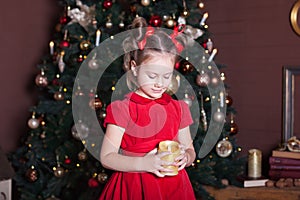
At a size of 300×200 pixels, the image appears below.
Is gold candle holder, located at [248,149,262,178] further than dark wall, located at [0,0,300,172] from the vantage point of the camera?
No

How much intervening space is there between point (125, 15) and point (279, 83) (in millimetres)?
1188

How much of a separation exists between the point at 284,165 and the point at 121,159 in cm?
180

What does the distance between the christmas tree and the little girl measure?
36.7 inches

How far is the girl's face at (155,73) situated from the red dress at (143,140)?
0.08m

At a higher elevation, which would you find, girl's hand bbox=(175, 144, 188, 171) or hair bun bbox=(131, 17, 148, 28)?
hair bun bbox=(131, 17, 148, 28)

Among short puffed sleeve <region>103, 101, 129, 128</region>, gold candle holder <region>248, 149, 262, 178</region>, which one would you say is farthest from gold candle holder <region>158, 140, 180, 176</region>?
gold candle holder <region>248, 149, 262, 178</region>

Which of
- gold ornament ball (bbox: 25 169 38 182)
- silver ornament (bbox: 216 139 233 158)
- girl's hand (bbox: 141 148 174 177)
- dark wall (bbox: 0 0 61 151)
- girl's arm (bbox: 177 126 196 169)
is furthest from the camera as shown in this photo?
dark wall (bbox: 0 0 61 151)

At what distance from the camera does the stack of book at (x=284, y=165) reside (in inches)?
124

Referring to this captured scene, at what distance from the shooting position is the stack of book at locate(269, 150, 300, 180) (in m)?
3.16

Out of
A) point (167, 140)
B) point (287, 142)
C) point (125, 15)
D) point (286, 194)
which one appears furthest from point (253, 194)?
point (167, 140)

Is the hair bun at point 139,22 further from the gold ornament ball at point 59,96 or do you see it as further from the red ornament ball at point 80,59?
the gold ornament ball at point 59,96

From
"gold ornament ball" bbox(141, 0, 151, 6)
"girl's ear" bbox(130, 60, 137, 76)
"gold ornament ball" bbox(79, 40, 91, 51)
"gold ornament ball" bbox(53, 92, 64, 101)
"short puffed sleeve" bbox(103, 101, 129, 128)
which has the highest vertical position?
"gold ornament ball" bbox(141, 0, 151, 6)

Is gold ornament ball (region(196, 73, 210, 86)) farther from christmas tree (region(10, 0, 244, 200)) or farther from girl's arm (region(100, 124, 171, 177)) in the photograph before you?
girl's arm (region(100, 124, 171, 177))

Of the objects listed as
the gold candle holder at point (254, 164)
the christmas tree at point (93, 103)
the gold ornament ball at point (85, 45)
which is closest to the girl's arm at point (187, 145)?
the christmas tree at point (93, 103)
